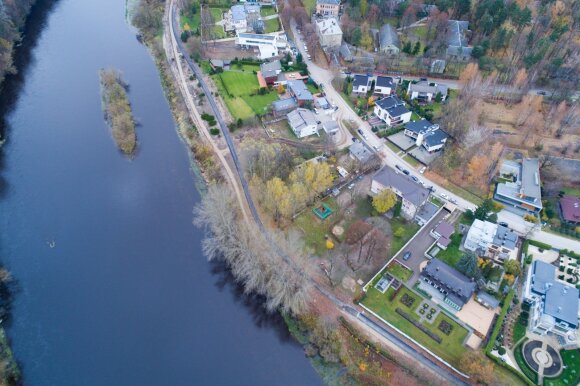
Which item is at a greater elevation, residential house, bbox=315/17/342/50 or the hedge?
residential house, bbox=315/17/342/50

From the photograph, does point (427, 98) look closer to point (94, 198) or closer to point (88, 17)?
point (94, 198)

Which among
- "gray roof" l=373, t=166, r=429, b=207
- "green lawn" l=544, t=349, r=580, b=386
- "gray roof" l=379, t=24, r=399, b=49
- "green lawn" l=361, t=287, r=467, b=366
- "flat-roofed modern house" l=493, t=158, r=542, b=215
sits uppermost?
"gray roof" l=379, t=24, r=399, b=49

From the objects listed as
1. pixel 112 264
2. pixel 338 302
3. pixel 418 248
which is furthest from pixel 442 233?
pixel 112 264

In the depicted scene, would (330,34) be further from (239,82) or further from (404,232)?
(404,232)

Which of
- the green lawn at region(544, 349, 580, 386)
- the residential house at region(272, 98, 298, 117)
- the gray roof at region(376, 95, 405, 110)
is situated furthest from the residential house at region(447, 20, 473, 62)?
the green lawn at region(544, 349, 580, 386)

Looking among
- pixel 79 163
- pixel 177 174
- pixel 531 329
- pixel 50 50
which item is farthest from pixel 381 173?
pixel 50 50

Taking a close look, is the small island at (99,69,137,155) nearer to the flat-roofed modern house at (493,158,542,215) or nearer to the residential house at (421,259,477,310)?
the residential house at (421,259,477,310)
